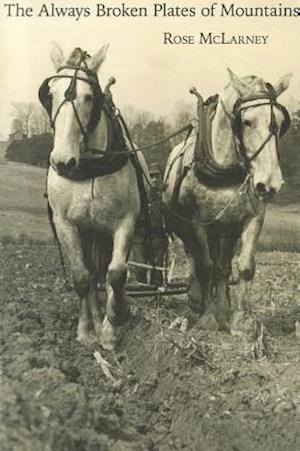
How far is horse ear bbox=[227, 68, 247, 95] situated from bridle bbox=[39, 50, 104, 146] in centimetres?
39

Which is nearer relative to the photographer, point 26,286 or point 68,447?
point 68,447

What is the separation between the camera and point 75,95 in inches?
99.3

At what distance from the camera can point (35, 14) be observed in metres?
2.72

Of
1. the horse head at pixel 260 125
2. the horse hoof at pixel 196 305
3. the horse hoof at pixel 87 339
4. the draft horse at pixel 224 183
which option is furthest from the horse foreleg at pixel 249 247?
the horse hoof at pixel 87 339

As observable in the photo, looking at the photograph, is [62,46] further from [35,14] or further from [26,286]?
[26,286]

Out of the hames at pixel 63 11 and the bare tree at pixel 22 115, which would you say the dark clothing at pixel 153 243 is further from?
the hames at pixel 63 11

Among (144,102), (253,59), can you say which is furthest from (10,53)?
(253,59)

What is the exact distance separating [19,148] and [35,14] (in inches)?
16.5

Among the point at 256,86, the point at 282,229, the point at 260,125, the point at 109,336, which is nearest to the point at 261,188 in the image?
the point at 260,125

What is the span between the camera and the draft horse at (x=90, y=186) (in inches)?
99.5

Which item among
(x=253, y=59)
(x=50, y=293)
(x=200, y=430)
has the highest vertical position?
(x=253, y=59)

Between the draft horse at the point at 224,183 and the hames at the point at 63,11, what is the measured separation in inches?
16.7

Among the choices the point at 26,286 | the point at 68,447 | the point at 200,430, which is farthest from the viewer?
the point at 26,286

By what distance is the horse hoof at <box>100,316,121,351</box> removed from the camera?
273 cm
